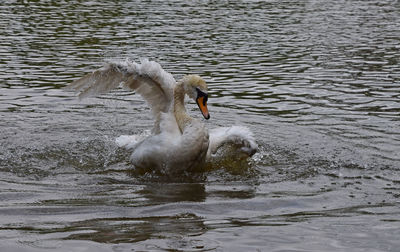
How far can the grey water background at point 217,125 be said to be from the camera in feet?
21.5

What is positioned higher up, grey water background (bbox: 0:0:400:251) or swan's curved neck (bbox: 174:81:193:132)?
swan's curved neck (bbox: 174:81:193:132)

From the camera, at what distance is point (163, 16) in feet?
Result: 82.8

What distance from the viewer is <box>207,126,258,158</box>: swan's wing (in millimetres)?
9391

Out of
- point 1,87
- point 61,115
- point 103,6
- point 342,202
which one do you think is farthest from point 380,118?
point 103,6

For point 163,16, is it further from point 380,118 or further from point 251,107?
point 380,118

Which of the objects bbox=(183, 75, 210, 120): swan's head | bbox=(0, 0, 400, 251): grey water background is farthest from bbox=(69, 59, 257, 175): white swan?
bbox=(0, 0, 400, 251): grey water background

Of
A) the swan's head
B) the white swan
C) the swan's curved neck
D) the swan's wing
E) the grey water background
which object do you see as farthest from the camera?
the swan's wing

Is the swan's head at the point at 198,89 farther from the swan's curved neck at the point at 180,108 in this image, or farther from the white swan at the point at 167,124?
the swan's curved neck at the point at 180,108

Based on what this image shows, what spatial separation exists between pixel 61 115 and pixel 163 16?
13.7 meters

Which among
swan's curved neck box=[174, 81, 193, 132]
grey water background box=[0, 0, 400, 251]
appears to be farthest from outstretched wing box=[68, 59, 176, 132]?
grey water background box=[0, 0, 400, 251]

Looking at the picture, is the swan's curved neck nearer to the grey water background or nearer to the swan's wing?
the swan's wing

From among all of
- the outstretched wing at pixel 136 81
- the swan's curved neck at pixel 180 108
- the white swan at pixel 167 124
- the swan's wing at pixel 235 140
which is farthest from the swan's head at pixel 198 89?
the swan's wing at pixel 235 140

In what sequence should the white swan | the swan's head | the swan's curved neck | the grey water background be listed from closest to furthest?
the grey water background, the white swan, the swan's head, the swan's curved neck

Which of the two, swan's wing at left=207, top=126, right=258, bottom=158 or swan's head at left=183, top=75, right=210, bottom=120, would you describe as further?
swan's wing at left=207, top=126, right=258, bottom=158
